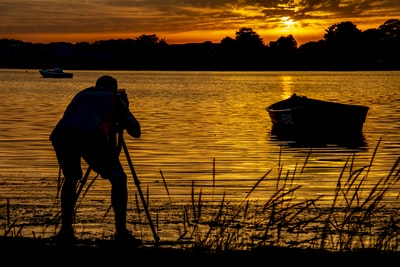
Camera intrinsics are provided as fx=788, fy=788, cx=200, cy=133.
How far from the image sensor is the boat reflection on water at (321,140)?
34.1 metres

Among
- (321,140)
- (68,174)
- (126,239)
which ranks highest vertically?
(68,174)

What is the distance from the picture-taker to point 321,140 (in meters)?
35.3

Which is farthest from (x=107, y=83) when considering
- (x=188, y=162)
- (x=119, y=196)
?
(x=188, y=162)

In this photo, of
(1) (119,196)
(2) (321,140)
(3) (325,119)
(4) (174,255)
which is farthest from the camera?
(3) (325,119)

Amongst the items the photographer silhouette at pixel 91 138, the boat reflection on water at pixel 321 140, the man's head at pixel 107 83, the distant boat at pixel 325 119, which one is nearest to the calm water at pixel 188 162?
the boat reflection on water at pixel 321 140

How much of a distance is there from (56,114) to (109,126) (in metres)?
49.8

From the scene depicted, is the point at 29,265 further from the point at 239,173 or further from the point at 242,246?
the point at 239,173

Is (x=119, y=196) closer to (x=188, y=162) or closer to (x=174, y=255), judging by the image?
(x=174, y=255)

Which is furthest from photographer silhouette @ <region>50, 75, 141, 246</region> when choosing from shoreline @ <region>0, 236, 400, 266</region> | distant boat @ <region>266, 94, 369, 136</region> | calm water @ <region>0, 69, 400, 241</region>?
distant boat @ <region>266, 94, 369, 136</region>

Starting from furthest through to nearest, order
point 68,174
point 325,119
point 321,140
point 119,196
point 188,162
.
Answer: point 325,119, point 321,140, point 188,162, point 119,196, point 68,174

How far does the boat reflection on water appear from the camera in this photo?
34094 millimetres

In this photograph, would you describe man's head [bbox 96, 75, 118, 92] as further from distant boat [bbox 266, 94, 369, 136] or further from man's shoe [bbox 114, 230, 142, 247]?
distant boat [bbox 266, 94, 369, 136]

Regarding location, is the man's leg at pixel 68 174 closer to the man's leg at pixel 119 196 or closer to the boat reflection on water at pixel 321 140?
the man's leg at pixel 119 196

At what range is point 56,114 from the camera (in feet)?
195
